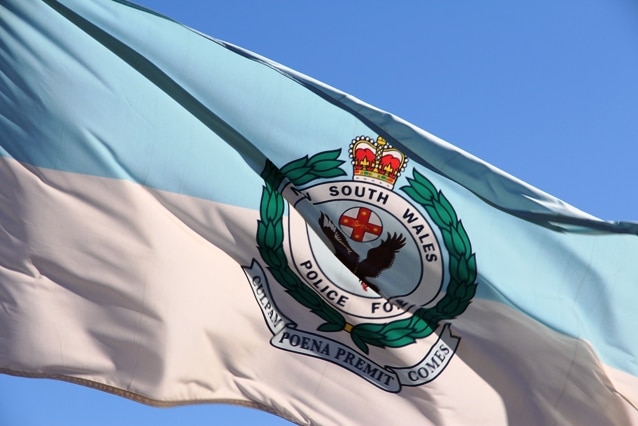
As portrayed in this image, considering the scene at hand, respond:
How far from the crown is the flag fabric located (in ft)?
0.06

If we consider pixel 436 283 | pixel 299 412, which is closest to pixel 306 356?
pixel 299 412

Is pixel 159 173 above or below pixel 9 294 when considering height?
above

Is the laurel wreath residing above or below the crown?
below

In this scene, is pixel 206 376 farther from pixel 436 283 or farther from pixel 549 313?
pixel 549 313

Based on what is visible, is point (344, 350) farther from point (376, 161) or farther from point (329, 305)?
point (376, 161)

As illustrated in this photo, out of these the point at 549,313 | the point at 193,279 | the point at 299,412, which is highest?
the point at 549,313

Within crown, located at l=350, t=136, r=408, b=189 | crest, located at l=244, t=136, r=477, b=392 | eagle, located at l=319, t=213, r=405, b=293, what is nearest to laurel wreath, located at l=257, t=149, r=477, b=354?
crest, located at l=244, t=136, r=477, b=392

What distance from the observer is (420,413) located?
1162 cm

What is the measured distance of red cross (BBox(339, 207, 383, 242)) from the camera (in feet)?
37.8

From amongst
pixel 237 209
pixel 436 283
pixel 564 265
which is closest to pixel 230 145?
pixel 237 209

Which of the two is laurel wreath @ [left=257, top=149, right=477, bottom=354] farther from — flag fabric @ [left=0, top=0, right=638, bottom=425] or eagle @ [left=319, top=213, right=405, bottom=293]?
eagle @ [left=319, top=213, right=405, bottom=293]

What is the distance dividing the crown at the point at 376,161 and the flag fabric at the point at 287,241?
2 centimetres

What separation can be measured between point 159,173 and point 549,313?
3390 mm

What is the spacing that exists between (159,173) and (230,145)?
25.2 inches
